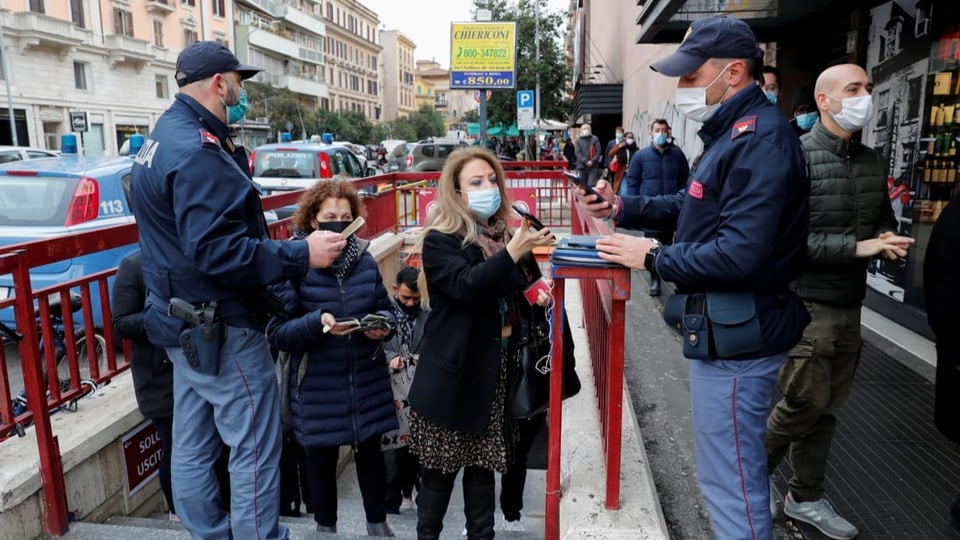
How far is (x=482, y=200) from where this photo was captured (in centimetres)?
296

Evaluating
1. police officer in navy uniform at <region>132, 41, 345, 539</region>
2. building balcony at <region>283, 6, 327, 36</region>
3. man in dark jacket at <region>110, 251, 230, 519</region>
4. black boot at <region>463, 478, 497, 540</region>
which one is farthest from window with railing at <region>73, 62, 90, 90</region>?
black boot at <region>463, 478, 497, 540</region>

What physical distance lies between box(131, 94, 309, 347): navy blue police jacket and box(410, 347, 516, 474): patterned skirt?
2.93ft

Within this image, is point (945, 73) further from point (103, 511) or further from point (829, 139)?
point (103, 511)

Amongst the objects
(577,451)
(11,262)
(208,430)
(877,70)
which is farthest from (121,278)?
(877,70)

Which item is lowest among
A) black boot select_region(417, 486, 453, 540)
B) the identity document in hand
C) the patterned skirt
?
black boot select_region(417, 486, 453, 540)

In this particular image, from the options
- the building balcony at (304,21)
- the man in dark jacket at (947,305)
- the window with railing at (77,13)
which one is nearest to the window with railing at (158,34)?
the window with railing at (77,13)

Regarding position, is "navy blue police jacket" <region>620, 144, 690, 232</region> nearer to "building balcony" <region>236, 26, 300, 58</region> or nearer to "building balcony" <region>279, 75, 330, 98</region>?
"building balcony" <region>236, 26, 300, 58</region>

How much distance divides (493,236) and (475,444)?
904mm

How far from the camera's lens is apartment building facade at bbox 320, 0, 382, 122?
254 ft

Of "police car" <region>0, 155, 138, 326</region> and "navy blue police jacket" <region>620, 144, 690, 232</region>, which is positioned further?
"navy blue police jacket" <region>620, 144, 690, 232</region>

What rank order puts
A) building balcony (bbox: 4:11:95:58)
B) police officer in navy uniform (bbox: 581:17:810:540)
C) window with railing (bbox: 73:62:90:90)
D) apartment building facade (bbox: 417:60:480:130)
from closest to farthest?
police officer in navy uniform (bbox: 581:17:810:540) < building balcony (bbox: 4:11:95:58) < window with railing (bbox: 73:62:90:90) < apartment building facade (bbox: 417:60:480:130)

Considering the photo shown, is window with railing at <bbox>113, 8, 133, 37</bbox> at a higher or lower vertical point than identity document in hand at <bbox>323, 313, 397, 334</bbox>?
higher

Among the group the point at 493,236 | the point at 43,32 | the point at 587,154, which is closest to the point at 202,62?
the point at 493,236

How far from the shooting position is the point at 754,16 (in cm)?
786
